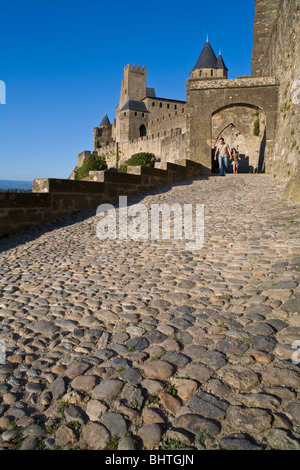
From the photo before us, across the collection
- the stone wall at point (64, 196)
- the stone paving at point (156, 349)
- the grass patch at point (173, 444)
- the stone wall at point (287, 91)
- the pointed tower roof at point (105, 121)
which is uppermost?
the pointed tower roof at point (105, 121)

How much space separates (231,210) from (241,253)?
2.93 meters

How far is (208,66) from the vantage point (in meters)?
50.2

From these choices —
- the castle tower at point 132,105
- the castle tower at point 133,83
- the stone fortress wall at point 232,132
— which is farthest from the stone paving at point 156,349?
the castle tower at point 133,83

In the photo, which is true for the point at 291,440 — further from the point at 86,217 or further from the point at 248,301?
the point at 86,217

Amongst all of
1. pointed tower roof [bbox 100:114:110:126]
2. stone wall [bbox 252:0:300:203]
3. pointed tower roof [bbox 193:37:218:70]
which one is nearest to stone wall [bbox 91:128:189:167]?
stone wall [bbox 252:0:300:203]

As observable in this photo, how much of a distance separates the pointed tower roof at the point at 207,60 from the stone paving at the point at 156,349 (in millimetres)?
51631

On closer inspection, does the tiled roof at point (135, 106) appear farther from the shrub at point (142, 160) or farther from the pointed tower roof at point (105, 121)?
the shrub at point (142, 160)

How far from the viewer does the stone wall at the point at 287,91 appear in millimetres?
9352

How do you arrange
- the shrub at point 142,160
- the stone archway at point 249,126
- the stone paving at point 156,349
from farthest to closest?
the shrub at point 142,160 < the stone archway at point 249,126 < the stone paving at point 156,349

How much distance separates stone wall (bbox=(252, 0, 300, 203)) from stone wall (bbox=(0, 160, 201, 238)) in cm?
392

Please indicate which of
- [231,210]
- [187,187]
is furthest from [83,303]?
[187,187]

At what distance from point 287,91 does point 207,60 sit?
44.1 metres

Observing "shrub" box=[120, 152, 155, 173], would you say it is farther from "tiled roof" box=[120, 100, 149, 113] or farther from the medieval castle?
"tiled roof" box=[120, 100, 149, 113]

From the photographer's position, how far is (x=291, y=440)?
4.91ft
